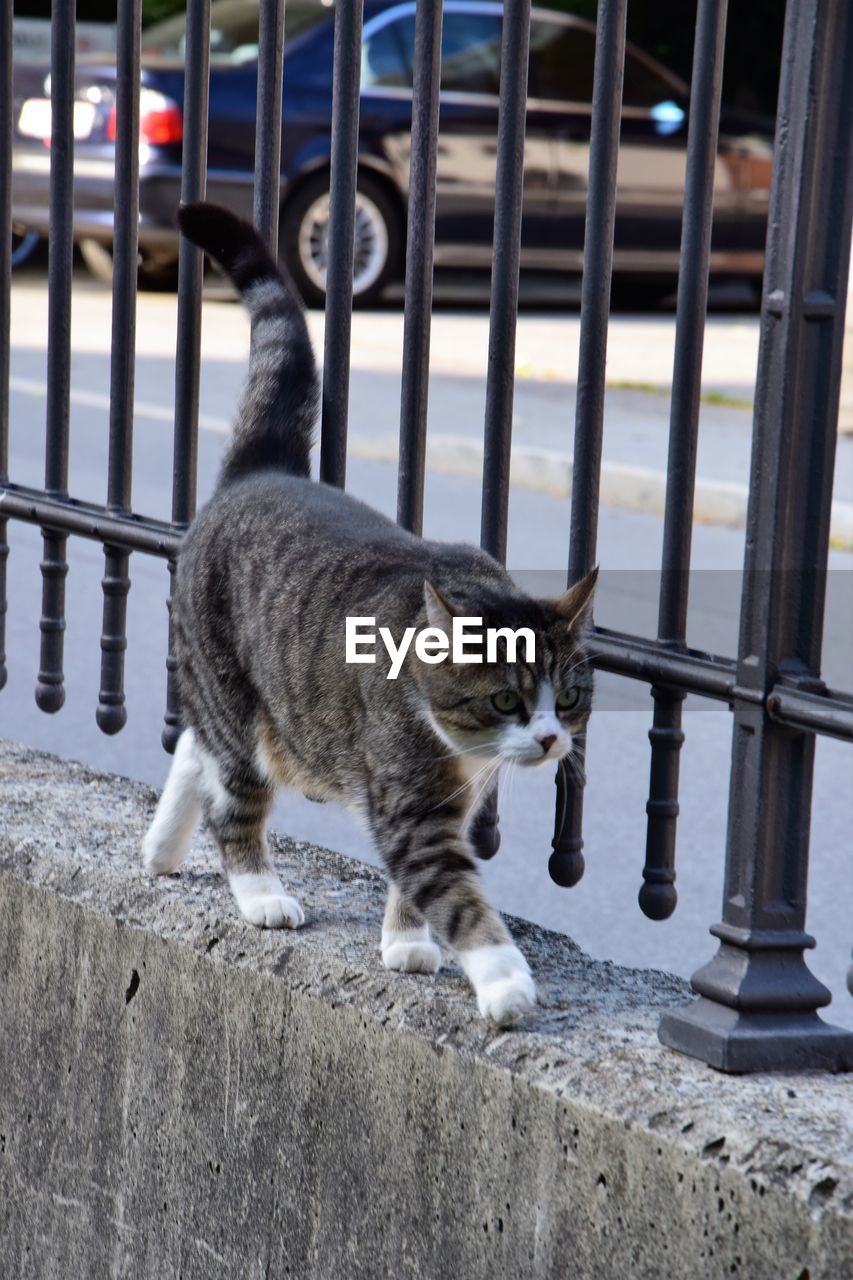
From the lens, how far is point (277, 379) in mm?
2752

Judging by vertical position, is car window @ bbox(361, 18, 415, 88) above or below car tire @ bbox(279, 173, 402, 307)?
above

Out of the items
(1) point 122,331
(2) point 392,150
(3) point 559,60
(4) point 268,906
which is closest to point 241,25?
(2) point 392,150

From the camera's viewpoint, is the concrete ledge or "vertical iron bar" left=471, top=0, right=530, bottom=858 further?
"vertical iron bar" left=471, top=0, right=530, bottom=858

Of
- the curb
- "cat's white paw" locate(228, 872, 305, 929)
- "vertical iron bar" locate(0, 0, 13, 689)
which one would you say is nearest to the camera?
"cat's white paw" locate(228, 872, 305, 929)

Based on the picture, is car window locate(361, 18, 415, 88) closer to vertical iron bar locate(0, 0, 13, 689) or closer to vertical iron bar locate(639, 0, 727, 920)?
vertical iron bar locate(0, 0, 13, 689)

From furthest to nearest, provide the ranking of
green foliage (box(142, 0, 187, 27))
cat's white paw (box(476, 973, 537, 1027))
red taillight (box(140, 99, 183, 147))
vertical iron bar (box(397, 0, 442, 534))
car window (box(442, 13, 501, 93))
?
green foliage (box(142, 0, 187, 27))
car window (box(442, 13, 501, 93))
red taillight (box(140, 99, 183, 147))
vertical iron bar (box(397, 0, 442, 534))
cat's white paw (box(476, 973, 537, 1027))

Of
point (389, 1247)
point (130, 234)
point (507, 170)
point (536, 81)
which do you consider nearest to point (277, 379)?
point (130, 234)

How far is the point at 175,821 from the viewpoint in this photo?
2578mm

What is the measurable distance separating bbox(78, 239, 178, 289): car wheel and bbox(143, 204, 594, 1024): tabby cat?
33.0 feet

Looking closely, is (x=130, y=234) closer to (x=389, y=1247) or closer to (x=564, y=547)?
(x=389, y=1247)

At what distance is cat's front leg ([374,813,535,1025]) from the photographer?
2100mm

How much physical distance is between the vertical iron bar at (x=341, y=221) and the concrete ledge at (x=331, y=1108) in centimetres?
67

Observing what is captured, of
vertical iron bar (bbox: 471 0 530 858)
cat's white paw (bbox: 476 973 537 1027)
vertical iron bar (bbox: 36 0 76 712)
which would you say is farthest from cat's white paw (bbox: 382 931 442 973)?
vertical iron bar (bbox: 36 0 76 712)

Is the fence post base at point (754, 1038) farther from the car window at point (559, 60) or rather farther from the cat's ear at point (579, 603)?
the car window at point (559, 60)
